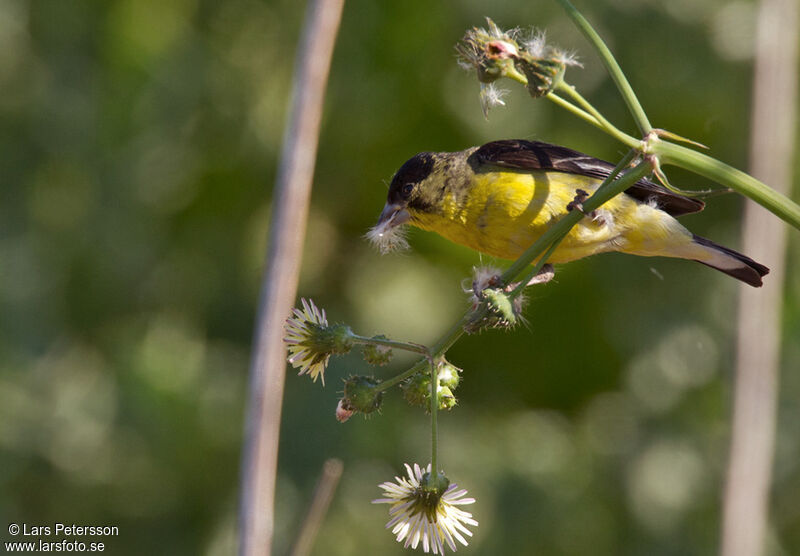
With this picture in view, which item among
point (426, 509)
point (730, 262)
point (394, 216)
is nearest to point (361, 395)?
point (426, 509)

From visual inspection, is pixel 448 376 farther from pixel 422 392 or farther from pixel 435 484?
pixel 435 484

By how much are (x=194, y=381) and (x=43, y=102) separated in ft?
9.26

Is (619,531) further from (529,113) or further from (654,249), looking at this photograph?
(654,249)

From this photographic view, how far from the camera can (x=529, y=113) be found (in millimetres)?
6938

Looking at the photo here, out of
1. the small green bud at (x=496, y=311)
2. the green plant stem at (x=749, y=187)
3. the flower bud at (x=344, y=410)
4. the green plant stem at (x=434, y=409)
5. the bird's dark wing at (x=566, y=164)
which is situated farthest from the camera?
the bird's dark wing at (x=566, y=164)

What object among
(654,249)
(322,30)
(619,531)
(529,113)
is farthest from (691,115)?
(322,30)

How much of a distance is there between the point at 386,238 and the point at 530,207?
53 cm

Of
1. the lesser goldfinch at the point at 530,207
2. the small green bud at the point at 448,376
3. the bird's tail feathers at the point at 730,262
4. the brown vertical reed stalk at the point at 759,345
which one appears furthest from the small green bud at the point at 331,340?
the brown vertical reed stalk at the point at 759,345

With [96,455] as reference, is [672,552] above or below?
below

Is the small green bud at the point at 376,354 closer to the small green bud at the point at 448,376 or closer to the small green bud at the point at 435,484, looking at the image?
the small green bud at the point at 448,376

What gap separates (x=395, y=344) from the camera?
2014mm

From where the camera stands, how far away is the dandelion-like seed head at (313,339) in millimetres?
2209

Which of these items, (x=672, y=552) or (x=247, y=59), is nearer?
(x=672, y=552)

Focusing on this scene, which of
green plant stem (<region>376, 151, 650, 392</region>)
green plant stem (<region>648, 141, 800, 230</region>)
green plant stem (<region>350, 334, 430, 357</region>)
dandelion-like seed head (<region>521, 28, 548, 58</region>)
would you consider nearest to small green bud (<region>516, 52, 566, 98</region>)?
dandelion-like seed head (<region>521, 28, 548, 58</region>)
